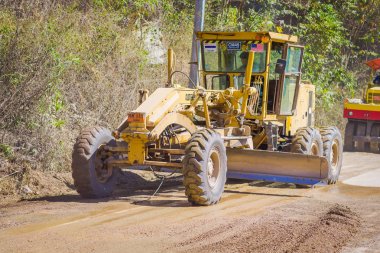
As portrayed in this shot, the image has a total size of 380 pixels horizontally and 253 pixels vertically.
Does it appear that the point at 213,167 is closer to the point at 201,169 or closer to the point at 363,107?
the point at 201,169

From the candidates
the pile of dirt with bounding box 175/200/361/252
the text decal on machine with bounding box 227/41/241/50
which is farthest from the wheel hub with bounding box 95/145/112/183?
the text decal on machine with bounding box 227/41/241/50

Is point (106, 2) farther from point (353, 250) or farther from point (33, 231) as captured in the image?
point (353, 250)

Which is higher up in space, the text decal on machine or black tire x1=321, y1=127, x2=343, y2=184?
the text decal on machine

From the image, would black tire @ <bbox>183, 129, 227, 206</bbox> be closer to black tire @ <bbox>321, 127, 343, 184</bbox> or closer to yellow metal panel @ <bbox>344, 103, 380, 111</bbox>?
black tire @ <bbox>321, 127, 343, 184</bbox>

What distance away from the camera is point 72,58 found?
13695 mm

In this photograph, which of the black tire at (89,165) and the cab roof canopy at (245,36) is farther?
the cab roof canopy at (245,36)

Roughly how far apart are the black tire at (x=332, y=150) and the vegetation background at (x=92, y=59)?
8.61 feet

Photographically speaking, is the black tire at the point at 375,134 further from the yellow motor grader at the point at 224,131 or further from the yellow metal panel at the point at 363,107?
the yellow motor grader at the point at 224,131

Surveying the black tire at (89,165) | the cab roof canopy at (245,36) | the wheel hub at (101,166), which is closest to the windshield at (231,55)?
the cab roof canopy at (245,36)

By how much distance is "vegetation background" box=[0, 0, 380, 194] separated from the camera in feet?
39.8

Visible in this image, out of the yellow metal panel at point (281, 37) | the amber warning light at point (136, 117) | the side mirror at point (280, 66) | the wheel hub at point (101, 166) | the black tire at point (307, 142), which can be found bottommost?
the wheel hub at point (101, 166)

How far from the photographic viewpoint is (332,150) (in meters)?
14.3

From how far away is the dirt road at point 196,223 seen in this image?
760 centimetres

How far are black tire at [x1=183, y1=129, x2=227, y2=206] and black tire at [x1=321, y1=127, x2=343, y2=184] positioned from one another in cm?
357
